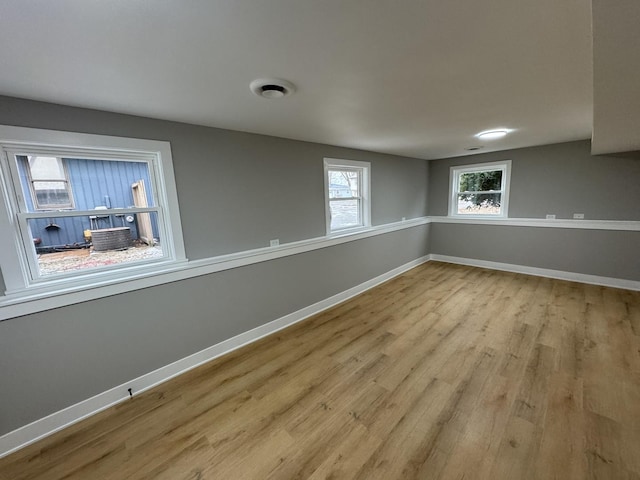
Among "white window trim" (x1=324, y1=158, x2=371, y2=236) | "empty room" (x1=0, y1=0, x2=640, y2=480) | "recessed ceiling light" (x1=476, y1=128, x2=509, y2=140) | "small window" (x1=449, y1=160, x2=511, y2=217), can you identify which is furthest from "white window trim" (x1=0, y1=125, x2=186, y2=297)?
"small window" (x1=449, y1=160, x2=511, y2=217)

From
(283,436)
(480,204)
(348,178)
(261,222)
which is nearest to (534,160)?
(480,204)

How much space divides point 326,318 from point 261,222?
1.51 meters

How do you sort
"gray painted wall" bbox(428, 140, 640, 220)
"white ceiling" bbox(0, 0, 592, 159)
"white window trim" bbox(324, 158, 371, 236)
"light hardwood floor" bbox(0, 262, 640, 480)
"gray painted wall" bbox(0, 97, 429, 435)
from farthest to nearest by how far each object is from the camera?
"gray painted wall" bbox(428, 140, 640, 220)
"white window trim" bbox(324, 158, 371, 236)
"gray painted wall" bbox(0, 97, 429, 435)
"light hardwood floor" bbox(0, 262, 640, 480)
"white ceiling" bbox(0, 0, 592, 159)

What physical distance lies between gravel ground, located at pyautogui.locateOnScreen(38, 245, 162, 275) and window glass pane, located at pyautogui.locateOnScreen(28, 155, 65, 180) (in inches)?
21.5

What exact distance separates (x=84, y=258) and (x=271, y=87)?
1.90 m

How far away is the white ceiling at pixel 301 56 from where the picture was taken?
0.95 meters

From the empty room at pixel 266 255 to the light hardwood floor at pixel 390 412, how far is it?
0.02m

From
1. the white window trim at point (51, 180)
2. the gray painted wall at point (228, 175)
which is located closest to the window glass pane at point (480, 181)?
the gray painted wall at point (228, 175)

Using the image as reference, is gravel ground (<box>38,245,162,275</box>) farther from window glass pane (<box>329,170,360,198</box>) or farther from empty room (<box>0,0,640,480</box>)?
window glass pane (<box>329,170,360,198</box>)

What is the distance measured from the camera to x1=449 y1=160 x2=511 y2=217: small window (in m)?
4.71

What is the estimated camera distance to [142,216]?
2184 millimetres

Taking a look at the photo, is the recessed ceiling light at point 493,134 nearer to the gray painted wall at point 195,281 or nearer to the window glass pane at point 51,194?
the gray painted wall at point 195,281

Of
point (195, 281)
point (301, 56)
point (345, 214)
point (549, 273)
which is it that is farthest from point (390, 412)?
point (549, 273)

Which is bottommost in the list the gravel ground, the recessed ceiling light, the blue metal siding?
the gravel ground
